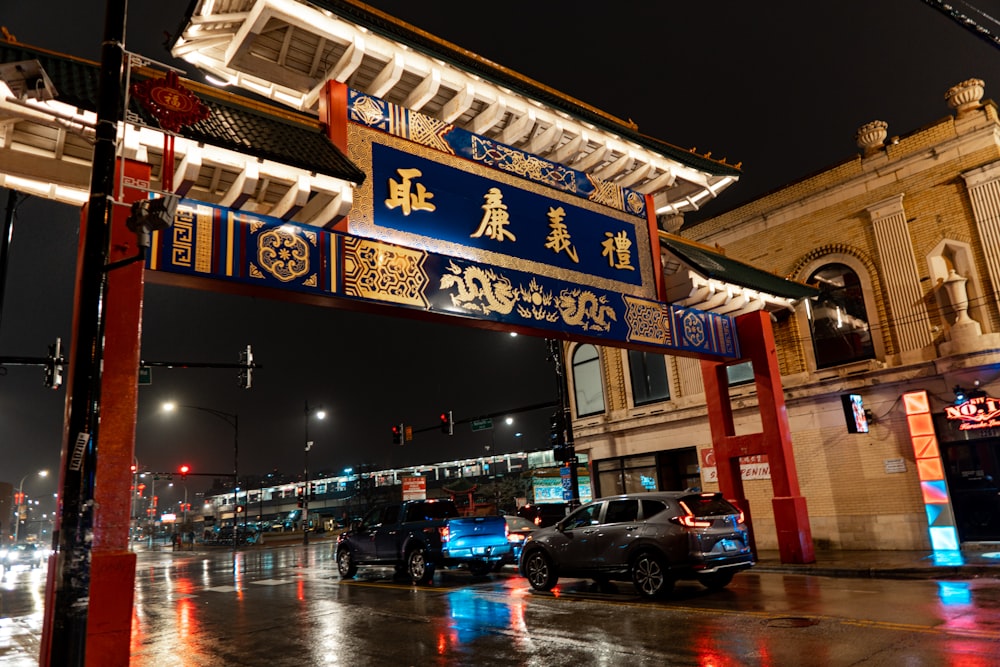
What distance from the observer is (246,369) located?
23.3 m

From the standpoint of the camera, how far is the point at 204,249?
8.83 m

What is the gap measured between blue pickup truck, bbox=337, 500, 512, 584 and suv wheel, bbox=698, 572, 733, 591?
5.87 m

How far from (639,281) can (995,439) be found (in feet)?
32.5

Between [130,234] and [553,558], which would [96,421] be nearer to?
[130,234]

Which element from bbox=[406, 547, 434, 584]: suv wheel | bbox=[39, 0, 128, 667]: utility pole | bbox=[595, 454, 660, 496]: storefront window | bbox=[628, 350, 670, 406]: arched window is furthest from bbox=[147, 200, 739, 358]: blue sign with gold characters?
bbox=[595, 454, 660, 496]: storefront window

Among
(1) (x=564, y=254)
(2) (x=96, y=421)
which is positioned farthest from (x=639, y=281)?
(2) (x=96, y=421)

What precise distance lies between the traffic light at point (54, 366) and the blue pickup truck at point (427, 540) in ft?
30.6

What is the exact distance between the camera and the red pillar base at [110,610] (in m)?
6.62

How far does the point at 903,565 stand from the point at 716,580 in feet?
15.9

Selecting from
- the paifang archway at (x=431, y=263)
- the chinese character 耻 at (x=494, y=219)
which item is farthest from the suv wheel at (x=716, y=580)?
the chinese character 耻 at (x=494, y=219)

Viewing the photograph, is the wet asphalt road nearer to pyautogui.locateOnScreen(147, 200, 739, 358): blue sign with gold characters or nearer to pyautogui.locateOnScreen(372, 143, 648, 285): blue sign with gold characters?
pyautogui.locateOnScreen(147, 200, 739, 358): blue sign with gold characters

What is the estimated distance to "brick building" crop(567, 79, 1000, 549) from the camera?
16625mm

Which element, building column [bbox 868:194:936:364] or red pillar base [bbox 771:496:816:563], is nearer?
red pillar base [bbox 771:496:816:563]

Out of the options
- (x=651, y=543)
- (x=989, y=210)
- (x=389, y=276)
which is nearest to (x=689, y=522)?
(x=651, y=543)
